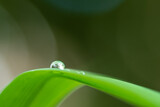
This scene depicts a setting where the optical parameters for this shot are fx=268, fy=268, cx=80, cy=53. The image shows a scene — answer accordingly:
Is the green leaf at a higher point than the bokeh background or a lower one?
higher

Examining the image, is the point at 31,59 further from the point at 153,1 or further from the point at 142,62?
the point at 153,1

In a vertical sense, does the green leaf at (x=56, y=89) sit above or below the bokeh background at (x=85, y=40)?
above

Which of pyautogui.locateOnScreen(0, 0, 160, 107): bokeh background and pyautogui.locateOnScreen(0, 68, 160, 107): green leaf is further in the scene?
pyautogui.locateOnScreen(0, 0, 160, 107): bokeh background

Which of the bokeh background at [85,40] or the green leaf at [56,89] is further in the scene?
the bokeh background at [85,40]
